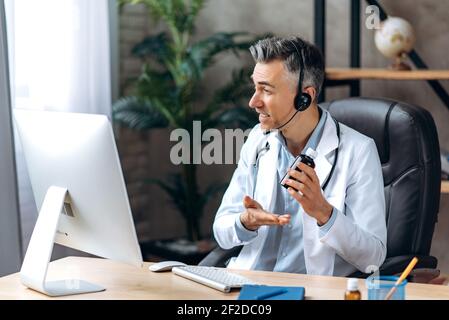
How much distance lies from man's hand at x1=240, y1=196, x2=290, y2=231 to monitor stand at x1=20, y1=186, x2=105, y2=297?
1.43 ft

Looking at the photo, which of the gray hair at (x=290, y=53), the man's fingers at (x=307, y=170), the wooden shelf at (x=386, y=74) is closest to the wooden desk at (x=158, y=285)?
the man's fingers at (x=307, y=170)

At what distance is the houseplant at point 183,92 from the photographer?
12.5ft

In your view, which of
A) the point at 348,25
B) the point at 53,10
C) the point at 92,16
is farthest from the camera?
the point at 348,25

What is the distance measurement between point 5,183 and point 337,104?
3.87ft

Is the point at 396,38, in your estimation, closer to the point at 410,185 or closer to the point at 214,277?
the point at 410,185

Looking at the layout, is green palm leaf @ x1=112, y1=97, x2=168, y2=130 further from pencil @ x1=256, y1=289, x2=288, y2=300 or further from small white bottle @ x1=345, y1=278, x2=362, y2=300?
small white bottle @ x1=345, y1=278, x2=362, y2=300

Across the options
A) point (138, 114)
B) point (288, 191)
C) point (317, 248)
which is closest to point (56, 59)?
point (138, 114)

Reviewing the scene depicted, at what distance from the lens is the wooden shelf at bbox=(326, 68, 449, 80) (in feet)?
10.0

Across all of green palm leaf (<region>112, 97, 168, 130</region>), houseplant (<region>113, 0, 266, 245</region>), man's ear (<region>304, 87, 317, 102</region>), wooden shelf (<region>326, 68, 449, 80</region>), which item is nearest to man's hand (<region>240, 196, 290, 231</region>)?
man's ear (<region>304, 87, 317, 102</region>)

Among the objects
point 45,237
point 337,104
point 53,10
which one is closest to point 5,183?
point 53,10

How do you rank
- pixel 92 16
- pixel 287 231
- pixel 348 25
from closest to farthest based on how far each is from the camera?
pixel 287 231, pixel 92 16, pixel 348 25

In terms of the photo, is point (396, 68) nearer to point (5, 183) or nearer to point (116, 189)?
point (5, 183)

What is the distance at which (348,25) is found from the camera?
374cm

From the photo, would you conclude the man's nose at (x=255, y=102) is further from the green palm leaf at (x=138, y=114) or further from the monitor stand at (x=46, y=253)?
the green palm leaf at (x=138, y=114)
